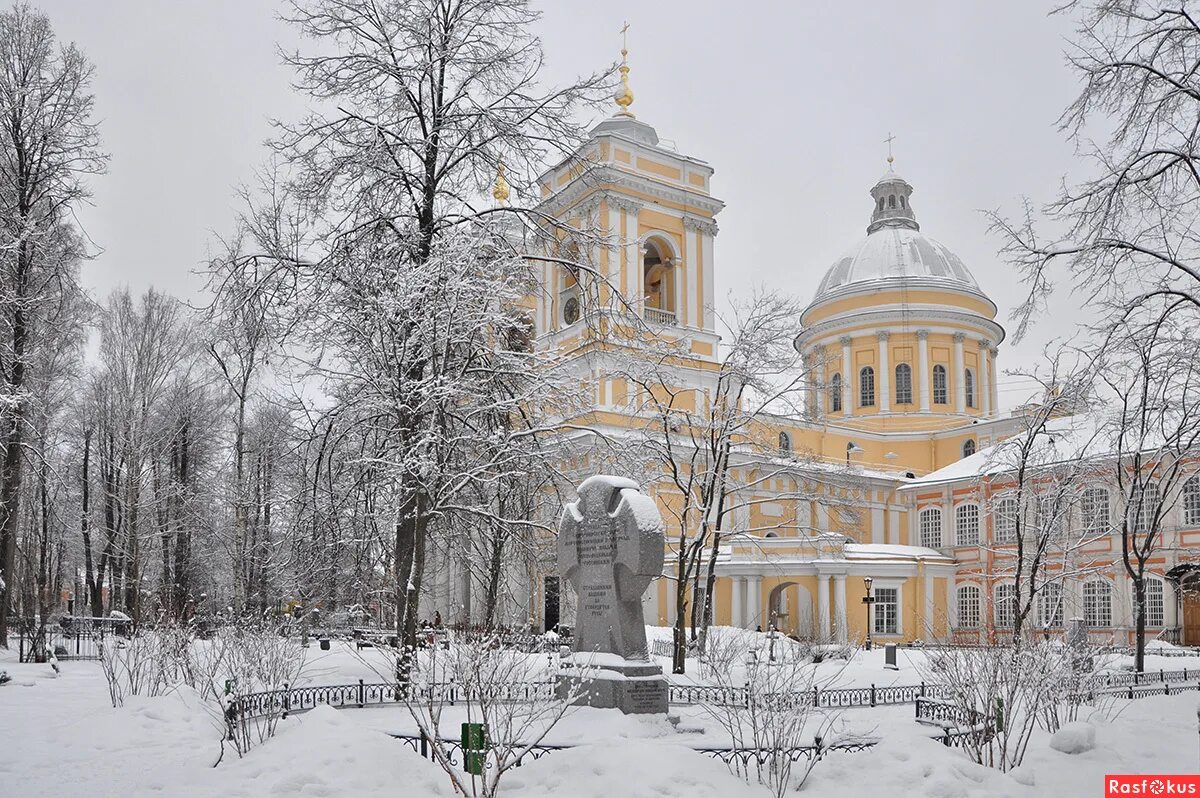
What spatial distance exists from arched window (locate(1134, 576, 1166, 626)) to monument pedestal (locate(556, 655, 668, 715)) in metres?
34.5

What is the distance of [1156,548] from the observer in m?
39.8

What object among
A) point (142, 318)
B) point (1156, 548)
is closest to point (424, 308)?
point (142, 318)

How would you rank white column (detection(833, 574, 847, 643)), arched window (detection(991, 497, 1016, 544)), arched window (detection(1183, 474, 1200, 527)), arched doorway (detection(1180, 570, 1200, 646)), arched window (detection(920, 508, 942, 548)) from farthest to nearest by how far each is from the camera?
arched window (detection(920, 508, 942, 548)) → arched window (detection(991, 497, 1016, 544)) → white column (detection(833, 574, 847, 643)) → arched window (detection(1183, 474, 1200, 527)) → arched doorway (detection(1180, 570, 1200, 646))

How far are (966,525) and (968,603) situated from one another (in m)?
3.79

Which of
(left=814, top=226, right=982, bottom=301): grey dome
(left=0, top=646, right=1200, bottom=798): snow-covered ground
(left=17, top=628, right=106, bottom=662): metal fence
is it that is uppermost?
(left=814, top=226, right=982, bottom=301): grey dome

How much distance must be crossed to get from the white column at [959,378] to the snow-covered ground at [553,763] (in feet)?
153

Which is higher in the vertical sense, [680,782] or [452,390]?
[452,390]

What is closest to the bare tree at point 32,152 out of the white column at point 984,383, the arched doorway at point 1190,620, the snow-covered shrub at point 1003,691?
the snow-covered shrub at point 1003,691

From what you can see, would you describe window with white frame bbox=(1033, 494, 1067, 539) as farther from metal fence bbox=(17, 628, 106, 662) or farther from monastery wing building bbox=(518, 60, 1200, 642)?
metal fence bbox=(17, 628, 106, 662)

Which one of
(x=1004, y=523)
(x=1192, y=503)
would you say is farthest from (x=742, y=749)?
(x=1004, y=523)

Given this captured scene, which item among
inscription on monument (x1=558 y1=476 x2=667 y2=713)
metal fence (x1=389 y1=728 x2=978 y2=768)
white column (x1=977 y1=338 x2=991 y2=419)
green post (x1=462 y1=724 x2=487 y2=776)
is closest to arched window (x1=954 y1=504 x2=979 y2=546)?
white column (x1=977 y1=338 x2=991 y2=419)

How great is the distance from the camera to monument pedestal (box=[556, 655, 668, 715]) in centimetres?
1217

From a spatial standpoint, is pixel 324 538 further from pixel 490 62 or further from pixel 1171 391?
pixel 1171 391

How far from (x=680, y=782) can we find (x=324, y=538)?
9735 mm
